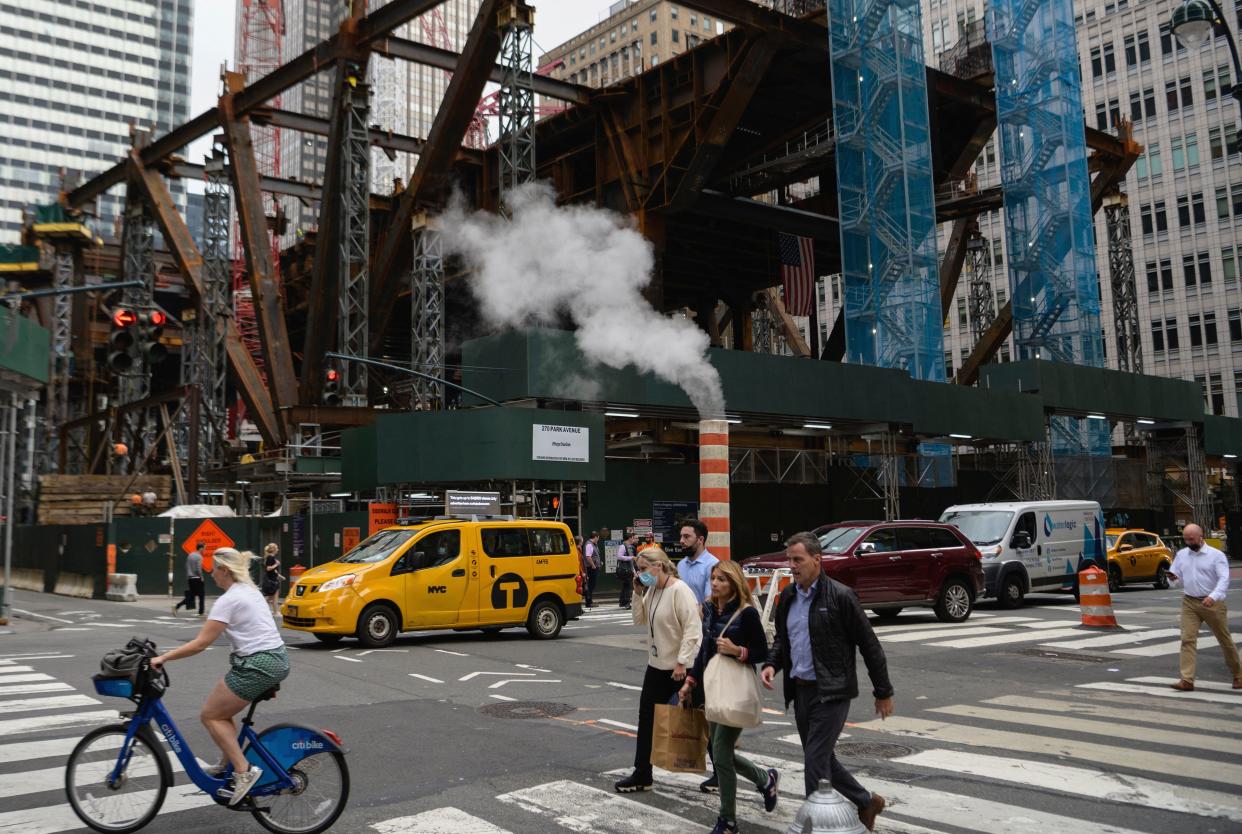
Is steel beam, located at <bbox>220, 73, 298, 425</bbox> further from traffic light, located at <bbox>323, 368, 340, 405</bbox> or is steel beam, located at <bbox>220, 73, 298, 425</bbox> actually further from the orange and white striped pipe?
the orange and white striped pipe

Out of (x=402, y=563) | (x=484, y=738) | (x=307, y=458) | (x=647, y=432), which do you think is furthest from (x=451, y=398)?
(x=484, y=738)

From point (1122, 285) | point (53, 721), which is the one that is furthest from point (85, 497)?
point (1122, 285)

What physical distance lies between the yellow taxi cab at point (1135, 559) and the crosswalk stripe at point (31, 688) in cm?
2324

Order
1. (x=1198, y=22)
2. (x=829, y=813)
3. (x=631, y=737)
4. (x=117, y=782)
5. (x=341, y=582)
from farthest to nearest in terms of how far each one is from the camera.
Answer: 1. (x=341, y=582)
2. (x=1198, y=22)
3. (x=631, y=737)
4. (x=117, y=782)
5. (x=829, y=813)

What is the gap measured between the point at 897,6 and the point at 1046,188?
34.6 ft

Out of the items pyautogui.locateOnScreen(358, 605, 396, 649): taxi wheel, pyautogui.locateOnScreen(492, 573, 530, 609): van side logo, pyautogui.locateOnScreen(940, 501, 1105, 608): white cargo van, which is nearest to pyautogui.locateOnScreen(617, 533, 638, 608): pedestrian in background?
pyautogui.locateOnScreen(492, 573, 530, 609): van side logo

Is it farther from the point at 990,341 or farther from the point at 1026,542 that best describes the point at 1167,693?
the point at 990,341

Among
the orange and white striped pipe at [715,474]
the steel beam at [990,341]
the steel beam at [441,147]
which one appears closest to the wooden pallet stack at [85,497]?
the steel beam at [441,147]

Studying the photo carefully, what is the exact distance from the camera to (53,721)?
30.7 feet

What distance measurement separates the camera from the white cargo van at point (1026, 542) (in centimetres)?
2073

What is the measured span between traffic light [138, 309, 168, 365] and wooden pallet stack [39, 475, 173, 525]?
2465 centimetres

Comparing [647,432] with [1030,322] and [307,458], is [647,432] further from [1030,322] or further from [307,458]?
[1030,322]

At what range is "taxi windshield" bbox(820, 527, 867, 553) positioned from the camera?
1767 cm

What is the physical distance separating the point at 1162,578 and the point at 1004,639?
14.6 meters
